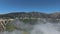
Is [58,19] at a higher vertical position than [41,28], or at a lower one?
higher

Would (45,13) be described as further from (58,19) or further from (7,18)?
(7,18)

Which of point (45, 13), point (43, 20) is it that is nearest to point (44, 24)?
point (43, 20)

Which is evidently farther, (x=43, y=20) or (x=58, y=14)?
(x=43, y=20)

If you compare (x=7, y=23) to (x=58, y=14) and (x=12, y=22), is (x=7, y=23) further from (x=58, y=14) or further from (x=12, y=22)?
(x=58, y=14)

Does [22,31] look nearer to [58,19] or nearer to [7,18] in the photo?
[7,18]

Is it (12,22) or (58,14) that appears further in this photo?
(12,22)

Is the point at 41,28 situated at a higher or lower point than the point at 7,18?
lower

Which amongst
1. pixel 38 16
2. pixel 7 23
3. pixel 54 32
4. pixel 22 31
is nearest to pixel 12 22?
pixel 7 23

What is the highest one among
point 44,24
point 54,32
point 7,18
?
point 7,18
